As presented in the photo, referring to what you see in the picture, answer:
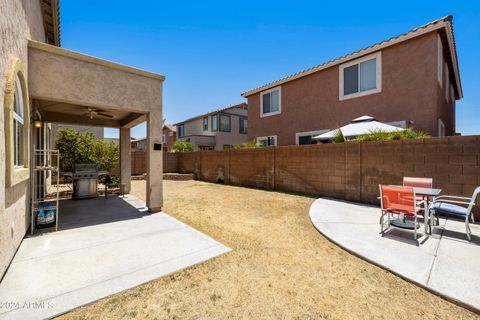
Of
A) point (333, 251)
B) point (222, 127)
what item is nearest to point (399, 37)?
point (333, 251)

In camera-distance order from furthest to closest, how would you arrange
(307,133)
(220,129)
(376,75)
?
1. (220,129)
2. (307,133)
3. (376,75)

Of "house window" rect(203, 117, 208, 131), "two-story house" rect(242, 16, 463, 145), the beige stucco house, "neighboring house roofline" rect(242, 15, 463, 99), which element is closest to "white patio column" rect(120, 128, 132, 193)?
the beige stucco house

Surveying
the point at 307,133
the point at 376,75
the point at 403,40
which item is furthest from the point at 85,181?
the point at 403,40

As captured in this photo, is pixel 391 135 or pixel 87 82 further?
pixel 391 135

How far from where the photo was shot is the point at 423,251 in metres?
4.02

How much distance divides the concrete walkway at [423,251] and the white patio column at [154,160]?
5.14 metres

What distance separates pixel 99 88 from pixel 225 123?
71.4 ft

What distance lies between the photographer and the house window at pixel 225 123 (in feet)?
88.5

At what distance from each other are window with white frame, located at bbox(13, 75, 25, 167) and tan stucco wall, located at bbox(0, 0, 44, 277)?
0.57m

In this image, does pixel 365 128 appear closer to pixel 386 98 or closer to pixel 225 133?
pixel 386 98

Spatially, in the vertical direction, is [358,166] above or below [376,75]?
below

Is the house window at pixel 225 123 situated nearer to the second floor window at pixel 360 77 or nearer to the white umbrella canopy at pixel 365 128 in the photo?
the second floor window at pixel 360 77

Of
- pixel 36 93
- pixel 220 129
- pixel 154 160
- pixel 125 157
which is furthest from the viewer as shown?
pixel 220 129

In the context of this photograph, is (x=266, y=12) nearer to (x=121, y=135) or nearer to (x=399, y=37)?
(x=399, y=37)
